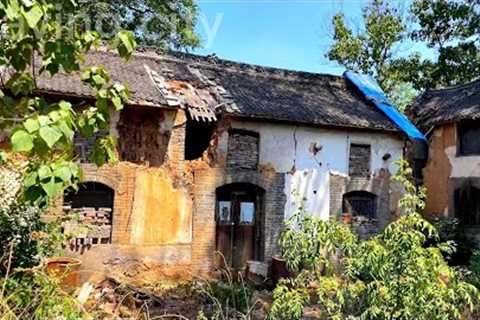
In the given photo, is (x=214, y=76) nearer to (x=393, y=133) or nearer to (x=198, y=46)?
(x=393, y=133)

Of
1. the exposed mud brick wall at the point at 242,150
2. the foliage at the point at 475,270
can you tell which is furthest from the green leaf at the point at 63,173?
the exposed mud brick wall at the point at 242,150

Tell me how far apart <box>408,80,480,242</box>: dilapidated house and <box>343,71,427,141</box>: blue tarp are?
1.01 m

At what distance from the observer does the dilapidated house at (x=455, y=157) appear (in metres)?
16.3

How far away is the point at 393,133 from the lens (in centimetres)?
1527

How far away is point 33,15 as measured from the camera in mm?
2648

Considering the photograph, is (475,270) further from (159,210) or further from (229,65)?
(229,65)

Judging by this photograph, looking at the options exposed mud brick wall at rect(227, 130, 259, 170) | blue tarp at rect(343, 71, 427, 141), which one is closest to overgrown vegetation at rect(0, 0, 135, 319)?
exposed mud brick wall at rect(227, 130, 259, 170)

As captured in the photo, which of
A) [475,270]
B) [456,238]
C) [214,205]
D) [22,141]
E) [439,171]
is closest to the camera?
[22,141]

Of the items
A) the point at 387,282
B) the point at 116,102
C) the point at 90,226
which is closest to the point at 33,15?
the point at 116,102

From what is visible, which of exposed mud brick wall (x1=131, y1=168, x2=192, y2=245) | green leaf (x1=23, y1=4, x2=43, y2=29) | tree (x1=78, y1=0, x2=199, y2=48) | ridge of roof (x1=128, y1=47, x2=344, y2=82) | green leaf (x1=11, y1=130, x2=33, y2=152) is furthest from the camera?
tree (x1=78, y1=0, x2=199, y2=48)

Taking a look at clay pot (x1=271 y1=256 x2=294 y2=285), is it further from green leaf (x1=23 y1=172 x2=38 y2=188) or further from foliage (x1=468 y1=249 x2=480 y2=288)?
green leaf (x1=23 y1=172 x2=38 y2=188)

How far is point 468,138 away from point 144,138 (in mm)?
11053

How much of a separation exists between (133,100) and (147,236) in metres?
3.20

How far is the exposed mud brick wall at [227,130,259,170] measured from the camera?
42.6 ft
